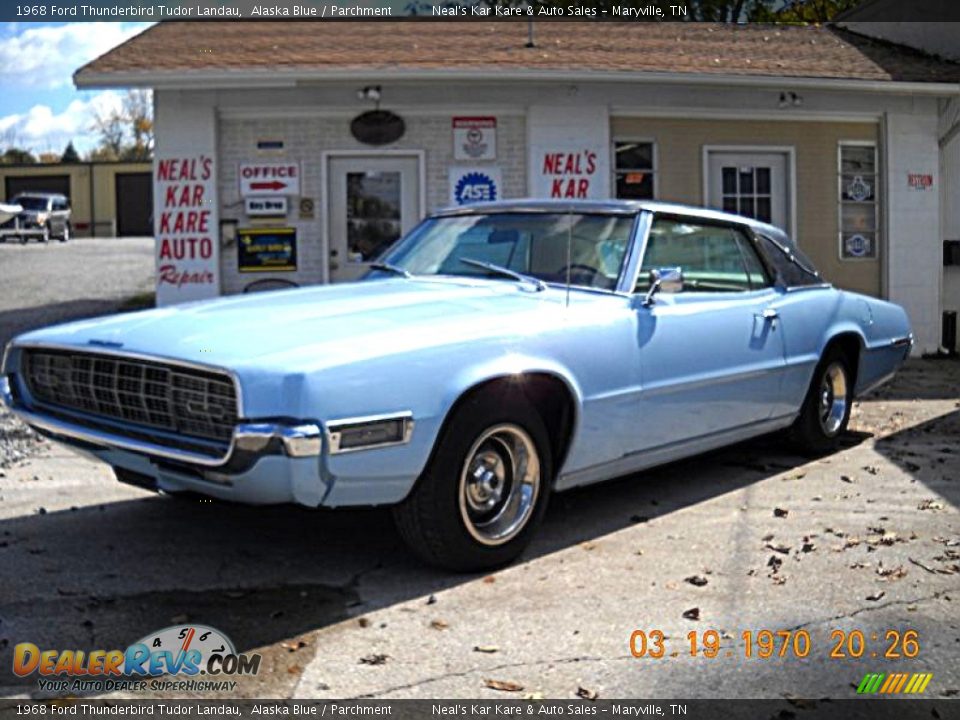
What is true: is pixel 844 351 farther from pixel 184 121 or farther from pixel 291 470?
pixel 184 121

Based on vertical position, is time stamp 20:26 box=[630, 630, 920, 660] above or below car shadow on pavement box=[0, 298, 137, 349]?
A: below

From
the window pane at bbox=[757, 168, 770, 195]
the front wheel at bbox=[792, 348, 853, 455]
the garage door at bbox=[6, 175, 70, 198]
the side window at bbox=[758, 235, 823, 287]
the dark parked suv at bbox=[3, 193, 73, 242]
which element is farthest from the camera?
the garage door at bbox=[6, 175, 70, 198]

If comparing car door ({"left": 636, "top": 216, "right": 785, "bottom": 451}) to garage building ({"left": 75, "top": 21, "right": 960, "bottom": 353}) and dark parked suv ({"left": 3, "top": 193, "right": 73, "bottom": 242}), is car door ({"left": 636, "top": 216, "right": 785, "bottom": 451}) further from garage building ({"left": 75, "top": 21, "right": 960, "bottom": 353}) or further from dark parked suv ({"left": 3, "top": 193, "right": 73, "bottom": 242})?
dark parked suv ({"left": 3, "top": 193, "right": 73, "bottom": 242})

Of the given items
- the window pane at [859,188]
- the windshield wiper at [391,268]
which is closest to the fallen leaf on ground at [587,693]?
the windshield wiper at [391,268]

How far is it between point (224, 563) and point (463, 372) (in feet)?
4.23

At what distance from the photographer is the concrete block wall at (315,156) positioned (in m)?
11.2

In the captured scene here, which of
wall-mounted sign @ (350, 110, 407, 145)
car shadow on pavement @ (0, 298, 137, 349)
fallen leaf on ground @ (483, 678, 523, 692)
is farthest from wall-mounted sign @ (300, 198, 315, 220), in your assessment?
fallen leaf on ground @ (483, 678, 523, 692)

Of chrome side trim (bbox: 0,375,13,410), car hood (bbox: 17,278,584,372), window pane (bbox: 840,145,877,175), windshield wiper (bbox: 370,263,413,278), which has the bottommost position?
chrome side trim (bbox: 0,375,13,410)

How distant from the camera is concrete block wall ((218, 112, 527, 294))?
11.2 m

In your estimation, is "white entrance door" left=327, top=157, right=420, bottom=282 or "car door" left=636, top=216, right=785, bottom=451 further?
"white entrance door" left=327, top=157, right=420, bottom=282

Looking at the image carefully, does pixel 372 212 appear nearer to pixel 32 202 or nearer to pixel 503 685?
pixel 503 685

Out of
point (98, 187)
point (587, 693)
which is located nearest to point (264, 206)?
point (587, 693)

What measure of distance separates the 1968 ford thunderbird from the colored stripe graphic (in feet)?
4.99

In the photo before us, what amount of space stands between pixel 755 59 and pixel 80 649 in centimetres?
1075
